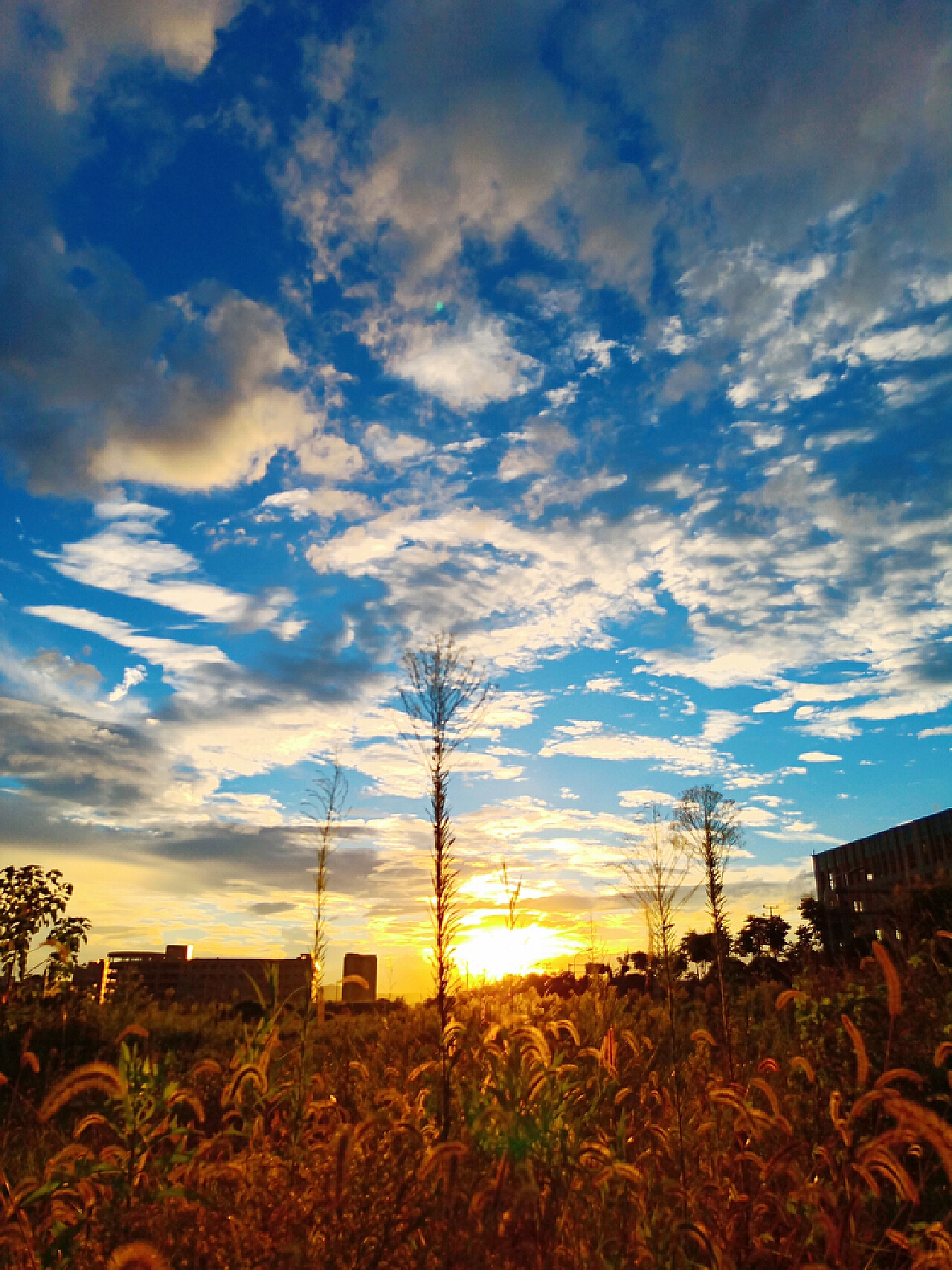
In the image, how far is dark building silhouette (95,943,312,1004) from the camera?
8534 mm

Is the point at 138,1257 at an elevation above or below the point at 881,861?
below

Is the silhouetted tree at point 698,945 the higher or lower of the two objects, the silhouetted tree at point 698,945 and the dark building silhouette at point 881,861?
the lower

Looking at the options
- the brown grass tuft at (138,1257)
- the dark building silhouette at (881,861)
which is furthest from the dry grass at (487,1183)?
the dark building silhouette at (881,861)

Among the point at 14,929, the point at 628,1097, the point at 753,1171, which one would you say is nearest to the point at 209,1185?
the point at 753,1171

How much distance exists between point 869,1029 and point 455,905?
4.03 metres

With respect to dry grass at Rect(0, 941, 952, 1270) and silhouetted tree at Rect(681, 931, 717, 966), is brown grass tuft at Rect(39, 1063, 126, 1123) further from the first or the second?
silhouetted tree at Rect(681, 931, 717, 966)

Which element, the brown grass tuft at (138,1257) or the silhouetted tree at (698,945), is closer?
the brown grass tuft at (138,1257)

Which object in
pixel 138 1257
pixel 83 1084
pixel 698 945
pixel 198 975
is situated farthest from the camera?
pixel 198 975

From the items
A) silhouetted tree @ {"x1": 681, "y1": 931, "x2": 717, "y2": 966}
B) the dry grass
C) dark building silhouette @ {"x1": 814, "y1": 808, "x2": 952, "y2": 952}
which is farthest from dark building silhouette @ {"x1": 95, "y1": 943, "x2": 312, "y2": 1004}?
dark building silhouette @ {"x1": 814, "y1": 808, "x2": 952, "y2": 952}

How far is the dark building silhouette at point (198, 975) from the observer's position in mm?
8534

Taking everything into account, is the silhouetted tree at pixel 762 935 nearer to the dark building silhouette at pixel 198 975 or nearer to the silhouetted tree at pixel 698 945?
the silhouetted tree at pixel 698 945

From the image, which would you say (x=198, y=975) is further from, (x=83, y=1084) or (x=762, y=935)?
(x=83, y=1084)

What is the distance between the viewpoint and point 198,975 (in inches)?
2554

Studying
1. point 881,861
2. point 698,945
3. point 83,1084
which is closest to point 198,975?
point 698,945
